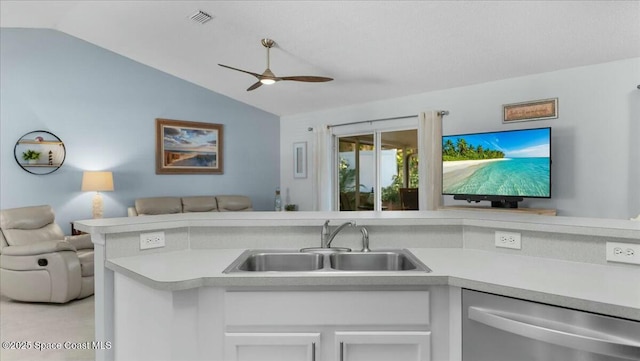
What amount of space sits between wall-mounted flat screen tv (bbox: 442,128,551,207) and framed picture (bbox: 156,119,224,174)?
3.76 meters

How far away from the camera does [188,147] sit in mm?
6309

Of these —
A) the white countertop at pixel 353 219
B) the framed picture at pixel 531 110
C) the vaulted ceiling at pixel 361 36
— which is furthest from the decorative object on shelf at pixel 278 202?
the white countertop at pixel 353 219

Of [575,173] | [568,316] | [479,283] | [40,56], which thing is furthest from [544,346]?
[40,56]

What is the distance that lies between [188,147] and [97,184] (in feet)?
5.22

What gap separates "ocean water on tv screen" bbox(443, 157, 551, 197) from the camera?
4039mm

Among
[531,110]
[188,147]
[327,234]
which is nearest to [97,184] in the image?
[188,147]

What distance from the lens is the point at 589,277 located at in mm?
1324

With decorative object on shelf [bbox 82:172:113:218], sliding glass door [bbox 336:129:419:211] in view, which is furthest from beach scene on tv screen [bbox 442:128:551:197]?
decorative object on shelf [bbox 82:172:113:218]

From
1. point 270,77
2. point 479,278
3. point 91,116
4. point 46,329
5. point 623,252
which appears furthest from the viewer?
point 91,116

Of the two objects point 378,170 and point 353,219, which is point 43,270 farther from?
point 378,170

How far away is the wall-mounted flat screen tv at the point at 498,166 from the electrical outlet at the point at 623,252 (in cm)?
281

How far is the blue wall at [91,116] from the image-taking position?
4.91 m

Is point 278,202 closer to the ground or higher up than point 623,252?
closer to the ground

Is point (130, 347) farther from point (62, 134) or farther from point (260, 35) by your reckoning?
point (62, 134)
